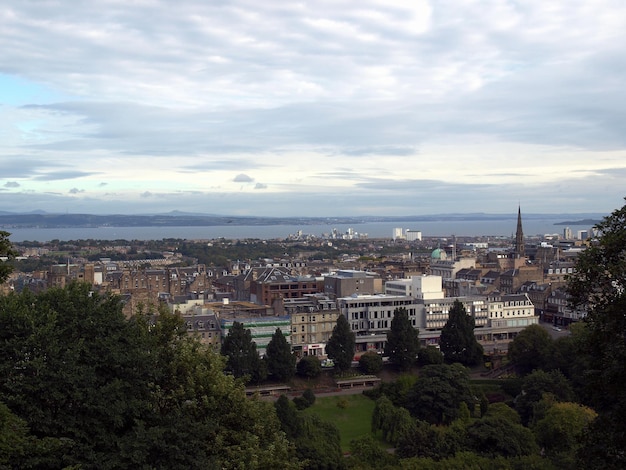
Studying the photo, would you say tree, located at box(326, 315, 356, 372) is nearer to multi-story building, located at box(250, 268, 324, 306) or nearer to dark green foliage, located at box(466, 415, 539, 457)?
dark green foliage, located at box(466, 415, 539, 457)

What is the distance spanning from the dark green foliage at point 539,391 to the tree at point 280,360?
51.4 feet

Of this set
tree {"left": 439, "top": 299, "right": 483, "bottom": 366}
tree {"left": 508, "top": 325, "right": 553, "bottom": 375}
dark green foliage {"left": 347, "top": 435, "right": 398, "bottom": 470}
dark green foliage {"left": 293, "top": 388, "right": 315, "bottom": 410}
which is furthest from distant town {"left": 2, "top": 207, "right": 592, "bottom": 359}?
dark green foliage {"left": 347, "top": 435, "right": 398, "bottom": 470}

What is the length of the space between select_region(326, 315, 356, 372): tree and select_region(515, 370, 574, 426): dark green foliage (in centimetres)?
1366

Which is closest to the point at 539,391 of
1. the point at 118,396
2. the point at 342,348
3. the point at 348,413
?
the point at 348,413

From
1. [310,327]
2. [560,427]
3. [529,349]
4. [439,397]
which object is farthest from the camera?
[310,327]

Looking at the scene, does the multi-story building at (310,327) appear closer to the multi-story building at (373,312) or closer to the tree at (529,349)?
the multi-story building at (373,312)

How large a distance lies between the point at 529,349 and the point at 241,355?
21321 millimetres

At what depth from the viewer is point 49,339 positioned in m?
17.5

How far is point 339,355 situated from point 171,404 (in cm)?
3726

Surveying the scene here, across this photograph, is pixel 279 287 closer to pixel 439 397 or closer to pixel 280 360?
pixel 280 360

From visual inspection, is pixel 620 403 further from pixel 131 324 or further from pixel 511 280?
pixel 511 280

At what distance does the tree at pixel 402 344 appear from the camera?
55906mm

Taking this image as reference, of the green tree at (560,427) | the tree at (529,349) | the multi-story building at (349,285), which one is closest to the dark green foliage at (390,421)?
the green tree at (560,427)

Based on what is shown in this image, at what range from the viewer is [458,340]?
57094mm
